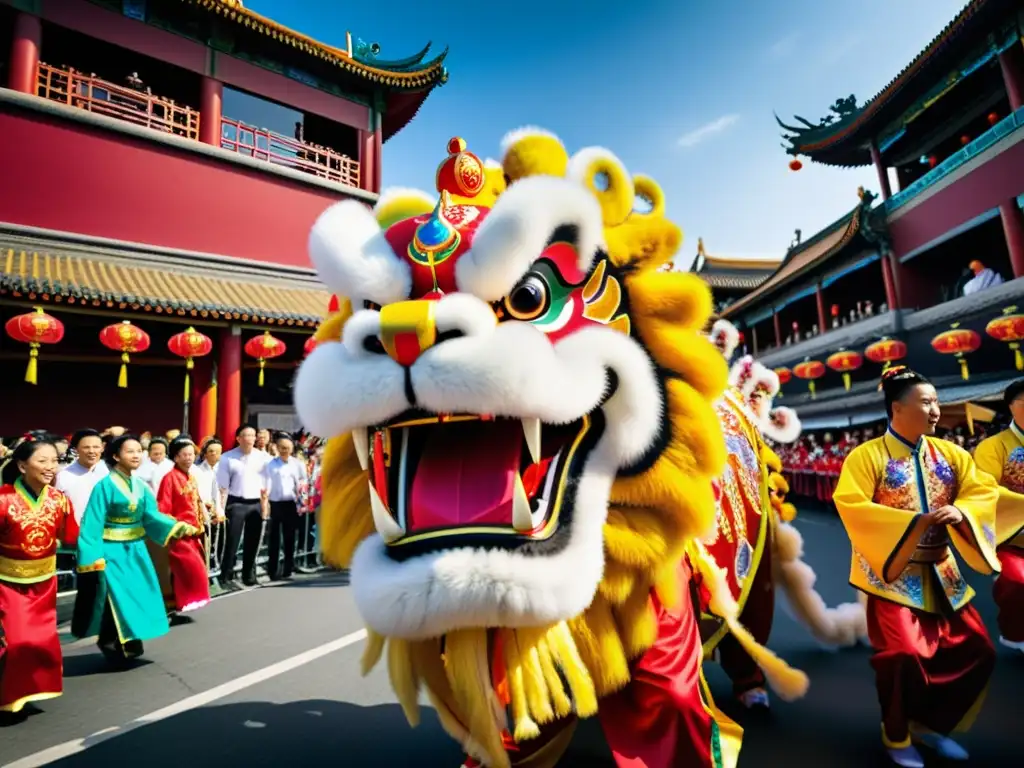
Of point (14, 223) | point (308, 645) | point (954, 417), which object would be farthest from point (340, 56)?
point (954, 417)

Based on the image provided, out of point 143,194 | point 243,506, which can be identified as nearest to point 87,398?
point 143,194

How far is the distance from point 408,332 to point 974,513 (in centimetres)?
224

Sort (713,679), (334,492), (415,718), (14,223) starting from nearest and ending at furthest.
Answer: (415,718), (334,492), (713,679), (14,223)

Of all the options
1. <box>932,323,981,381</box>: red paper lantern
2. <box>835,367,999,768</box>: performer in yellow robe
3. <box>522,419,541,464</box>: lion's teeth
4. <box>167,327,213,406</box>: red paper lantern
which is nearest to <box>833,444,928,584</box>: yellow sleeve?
<box>835,367,999,768</box>: performer in yellow robe

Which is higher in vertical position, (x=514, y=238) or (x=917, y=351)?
(x=917, y=351)

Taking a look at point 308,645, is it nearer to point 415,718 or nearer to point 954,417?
point 415,718

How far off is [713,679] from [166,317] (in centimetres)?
810

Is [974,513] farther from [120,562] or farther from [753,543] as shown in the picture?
[120,562]

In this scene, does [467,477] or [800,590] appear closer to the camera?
[467,477]

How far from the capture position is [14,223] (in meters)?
8.75

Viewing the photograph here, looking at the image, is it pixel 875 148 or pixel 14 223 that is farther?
pixel 875 148

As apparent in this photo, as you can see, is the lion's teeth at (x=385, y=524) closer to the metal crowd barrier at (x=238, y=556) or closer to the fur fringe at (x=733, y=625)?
the fur fringe at (x=733, y=625)

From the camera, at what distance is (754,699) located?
8.33 feet

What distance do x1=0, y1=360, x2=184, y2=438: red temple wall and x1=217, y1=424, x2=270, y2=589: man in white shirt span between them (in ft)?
14.4
